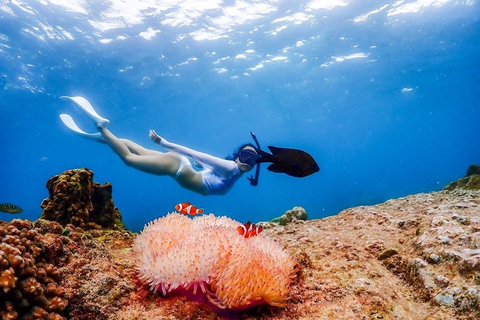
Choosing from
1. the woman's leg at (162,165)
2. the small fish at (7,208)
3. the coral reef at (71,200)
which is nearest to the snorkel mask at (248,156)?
the woman's leg at (162,165)

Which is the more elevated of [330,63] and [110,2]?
[330,63]

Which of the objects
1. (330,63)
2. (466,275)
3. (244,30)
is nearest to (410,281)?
(466,275)

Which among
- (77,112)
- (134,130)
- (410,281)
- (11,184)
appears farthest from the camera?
(11,184)

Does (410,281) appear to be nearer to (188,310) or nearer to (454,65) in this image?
(188,310)

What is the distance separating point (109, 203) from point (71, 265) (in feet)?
8.61

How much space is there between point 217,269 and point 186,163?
192 inches

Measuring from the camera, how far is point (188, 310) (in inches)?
78.7

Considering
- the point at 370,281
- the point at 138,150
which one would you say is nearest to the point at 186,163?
the point at 138,150

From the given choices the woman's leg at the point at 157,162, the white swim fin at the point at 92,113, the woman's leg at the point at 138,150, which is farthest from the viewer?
the white swim fin at the point at 92,113

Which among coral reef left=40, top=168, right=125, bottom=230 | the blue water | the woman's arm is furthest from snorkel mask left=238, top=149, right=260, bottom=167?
the blue water

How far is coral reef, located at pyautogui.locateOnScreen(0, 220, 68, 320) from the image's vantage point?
5.58 feet

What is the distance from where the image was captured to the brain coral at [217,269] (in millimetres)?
1928

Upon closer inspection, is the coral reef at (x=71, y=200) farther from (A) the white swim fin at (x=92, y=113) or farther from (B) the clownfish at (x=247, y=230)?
(A) the white swim fin at (x=92, y=113)

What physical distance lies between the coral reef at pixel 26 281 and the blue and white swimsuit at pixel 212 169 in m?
4.05
